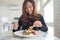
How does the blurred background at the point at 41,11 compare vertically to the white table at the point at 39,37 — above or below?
above

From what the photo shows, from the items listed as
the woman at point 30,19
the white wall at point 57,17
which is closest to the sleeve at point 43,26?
the woman at point 30,19

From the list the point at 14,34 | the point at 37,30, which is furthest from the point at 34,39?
the point at 14,34

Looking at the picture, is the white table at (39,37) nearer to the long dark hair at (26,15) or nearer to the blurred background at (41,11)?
the blurred background at (41,11)

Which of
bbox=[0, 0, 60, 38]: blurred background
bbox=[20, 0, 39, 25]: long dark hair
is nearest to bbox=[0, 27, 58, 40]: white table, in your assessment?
bbox=[0, 0, 60, 38]: blurred background

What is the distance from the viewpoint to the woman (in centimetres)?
150

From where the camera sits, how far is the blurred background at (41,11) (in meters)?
1.49

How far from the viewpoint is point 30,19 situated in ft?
4.97

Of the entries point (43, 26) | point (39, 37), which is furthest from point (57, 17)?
point (39, 37)

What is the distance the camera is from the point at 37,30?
4.92ft

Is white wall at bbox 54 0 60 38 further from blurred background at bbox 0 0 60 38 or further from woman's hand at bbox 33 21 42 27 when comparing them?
woman's hand at bbox 33 21 42 27

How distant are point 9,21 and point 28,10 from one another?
256 mm

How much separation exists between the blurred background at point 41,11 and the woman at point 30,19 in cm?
5

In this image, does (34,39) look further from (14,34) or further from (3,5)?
(3,5)

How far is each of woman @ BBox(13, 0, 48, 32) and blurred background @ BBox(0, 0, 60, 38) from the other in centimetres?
5
